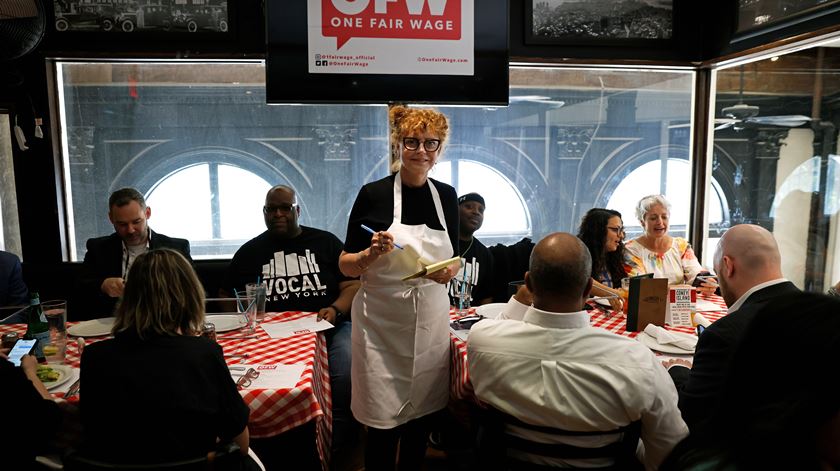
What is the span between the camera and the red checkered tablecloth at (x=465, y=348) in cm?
218

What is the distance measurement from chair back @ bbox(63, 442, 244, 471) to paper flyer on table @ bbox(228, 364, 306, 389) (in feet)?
1.18

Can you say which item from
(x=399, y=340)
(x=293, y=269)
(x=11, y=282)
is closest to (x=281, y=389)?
(x=399, y=340)

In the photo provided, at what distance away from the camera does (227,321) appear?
8.52ft

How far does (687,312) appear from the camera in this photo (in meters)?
Answer: 2.49

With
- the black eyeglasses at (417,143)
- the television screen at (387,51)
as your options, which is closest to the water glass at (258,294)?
the black eyeglasses at (417,143)

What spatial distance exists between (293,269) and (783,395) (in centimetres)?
283

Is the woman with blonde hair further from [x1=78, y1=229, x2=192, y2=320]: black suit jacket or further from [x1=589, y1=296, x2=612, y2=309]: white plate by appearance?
[x1=589, y1=296, x2=612, y2=309]: white plate

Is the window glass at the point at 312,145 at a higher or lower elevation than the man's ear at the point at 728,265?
higher

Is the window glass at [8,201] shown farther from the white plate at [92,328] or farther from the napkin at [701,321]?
the napkin at [701,321]

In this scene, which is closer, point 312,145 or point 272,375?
point 272,375

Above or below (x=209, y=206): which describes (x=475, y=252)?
below

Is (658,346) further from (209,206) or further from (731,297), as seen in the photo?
(209,206)

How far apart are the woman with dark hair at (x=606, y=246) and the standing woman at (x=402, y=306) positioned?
1.44 m

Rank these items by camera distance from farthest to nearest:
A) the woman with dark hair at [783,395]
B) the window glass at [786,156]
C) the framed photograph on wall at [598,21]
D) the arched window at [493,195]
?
the arched window at [493,195] → the framed photograph on wall at [598,21] → the window glass at [786,156] → the woman with dark hair at [783,395]
